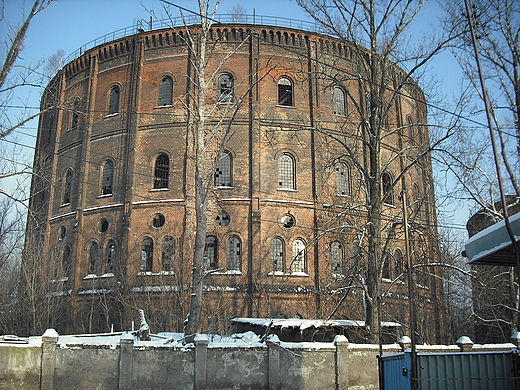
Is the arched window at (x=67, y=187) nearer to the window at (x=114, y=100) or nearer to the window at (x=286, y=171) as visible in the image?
the window at (x=114, y=100)

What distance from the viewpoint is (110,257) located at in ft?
77.9

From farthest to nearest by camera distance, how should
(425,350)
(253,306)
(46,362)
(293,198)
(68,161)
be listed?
(68,161) < (293,198) < (253,306) < (425,350) < (46,362)

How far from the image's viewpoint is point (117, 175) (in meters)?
24.4

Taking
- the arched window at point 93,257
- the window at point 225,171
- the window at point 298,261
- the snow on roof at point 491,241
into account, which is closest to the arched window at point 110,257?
the arched window at point 93,257

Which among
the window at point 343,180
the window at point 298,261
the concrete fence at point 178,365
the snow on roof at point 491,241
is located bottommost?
the concrete fence at point 178,365

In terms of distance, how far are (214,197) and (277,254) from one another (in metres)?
3.64

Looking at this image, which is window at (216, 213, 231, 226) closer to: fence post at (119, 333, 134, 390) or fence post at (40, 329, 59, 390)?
fence post at (119, 333, 134, 390)

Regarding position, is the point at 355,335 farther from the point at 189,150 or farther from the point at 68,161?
the point at 68,161

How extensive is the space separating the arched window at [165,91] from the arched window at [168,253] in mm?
6648

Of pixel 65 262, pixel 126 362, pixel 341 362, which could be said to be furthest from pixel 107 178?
pixel 341 362

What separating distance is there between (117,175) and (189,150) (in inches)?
147

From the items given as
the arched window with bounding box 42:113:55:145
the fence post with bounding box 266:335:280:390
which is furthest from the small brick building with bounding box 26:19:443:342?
the fence post with bounding box 266:335:280:390

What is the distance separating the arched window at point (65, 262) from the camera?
974 inches

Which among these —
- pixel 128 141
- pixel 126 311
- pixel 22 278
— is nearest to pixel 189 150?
pixel 128 141
